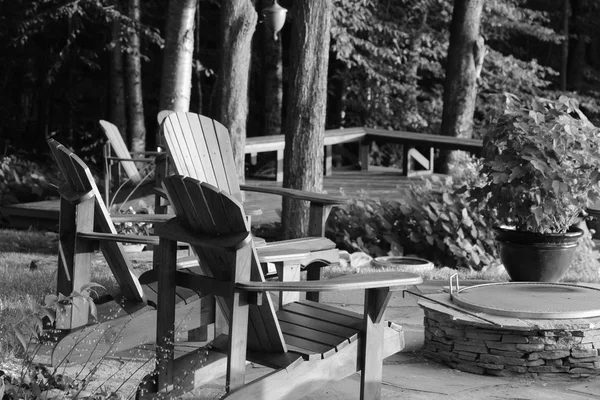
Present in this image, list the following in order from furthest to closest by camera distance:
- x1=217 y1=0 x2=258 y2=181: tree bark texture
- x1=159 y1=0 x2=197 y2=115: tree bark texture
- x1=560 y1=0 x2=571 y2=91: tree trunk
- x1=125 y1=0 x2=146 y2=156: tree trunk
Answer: x1=560 y1=0 x2=571 y2=91: tree trunk < x1=125 y1=0 x2=146 y2=156: tree trunk < x1=159 y1=0 x2=197 y2=115: tree bark texture < x1=217 y1=0 x2=258 y2=181: tree bark texture

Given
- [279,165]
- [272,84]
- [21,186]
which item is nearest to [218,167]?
[279,165]

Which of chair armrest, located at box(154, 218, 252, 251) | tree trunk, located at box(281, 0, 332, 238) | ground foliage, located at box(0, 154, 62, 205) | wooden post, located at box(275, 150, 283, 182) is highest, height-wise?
tree trunk, located at box(281, 0, 332, 238)

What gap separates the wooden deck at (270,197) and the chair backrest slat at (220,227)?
3.12 metres

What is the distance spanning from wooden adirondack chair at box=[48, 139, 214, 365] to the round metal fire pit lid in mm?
1153

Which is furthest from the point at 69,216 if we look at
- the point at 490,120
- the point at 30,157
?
the point at 30,157

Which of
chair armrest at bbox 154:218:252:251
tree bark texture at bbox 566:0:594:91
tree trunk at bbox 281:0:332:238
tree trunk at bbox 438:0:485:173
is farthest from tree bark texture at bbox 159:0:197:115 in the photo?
Answer: tree bark texture at bbox 566:0:594:91

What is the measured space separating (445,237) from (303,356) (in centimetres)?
419

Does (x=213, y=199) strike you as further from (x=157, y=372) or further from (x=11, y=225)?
(x=11, y=225)

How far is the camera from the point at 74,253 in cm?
367

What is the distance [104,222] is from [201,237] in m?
0.96

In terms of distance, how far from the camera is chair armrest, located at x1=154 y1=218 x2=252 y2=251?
8.81ft

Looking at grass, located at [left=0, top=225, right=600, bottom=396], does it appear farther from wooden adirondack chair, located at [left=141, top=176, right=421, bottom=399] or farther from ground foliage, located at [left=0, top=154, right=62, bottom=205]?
ground foliage, located at [left=0, top=154, right=62, bottom=205]

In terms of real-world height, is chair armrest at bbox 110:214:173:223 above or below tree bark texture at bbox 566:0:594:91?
below

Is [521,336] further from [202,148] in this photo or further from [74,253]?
[74,253]
